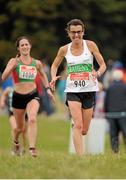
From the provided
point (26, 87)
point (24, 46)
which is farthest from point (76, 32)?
point (26, 87)

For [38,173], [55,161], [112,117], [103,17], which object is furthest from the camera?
[103,17]

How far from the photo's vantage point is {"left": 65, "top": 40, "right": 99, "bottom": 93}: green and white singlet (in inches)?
499

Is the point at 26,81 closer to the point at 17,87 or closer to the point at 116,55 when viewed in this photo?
the point at 17,87

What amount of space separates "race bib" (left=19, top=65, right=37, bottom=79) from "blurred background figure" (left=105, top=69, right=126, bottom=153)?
22.4 feet

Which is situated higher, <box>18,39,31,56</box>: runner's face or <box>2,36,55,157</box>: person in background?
<box>18,39,31,56</box>: runner's face

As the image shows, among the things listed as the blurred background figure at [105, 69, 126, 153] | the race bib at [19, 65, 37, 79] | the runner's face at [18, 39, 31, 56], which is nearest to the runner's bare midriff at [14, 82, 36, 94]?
the race bib at [19, 65, 37, 79]

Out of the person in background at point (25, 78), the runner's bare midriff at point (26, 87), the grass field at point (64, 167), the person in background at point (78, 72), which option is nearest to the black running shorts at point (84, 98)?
the person in background at point (78, 72)

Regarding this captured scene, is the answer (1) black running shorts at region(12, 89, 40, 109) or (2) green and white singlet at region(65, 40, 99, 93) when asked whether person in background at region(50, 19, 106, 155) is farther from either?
(1) black running shorts at region(12, 89, 40, 109)

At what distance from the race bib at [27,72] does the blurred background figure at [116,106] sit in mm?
6837

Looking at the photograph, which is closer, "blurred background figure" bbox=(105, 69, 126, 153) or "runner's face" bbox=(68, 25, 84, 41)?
"runner's face" bbox=(68, 25, 84, 41)

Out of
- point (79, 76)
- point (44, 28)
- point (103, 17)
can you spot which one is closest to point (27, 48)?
point (79, 76)

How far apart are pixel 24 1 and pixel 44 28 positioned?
355 cm

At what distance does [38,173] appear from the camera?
403 inches

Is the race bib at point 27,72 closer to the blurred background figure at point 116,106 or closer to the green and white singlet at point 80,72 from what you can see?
the green and white singlet at point 80,72
